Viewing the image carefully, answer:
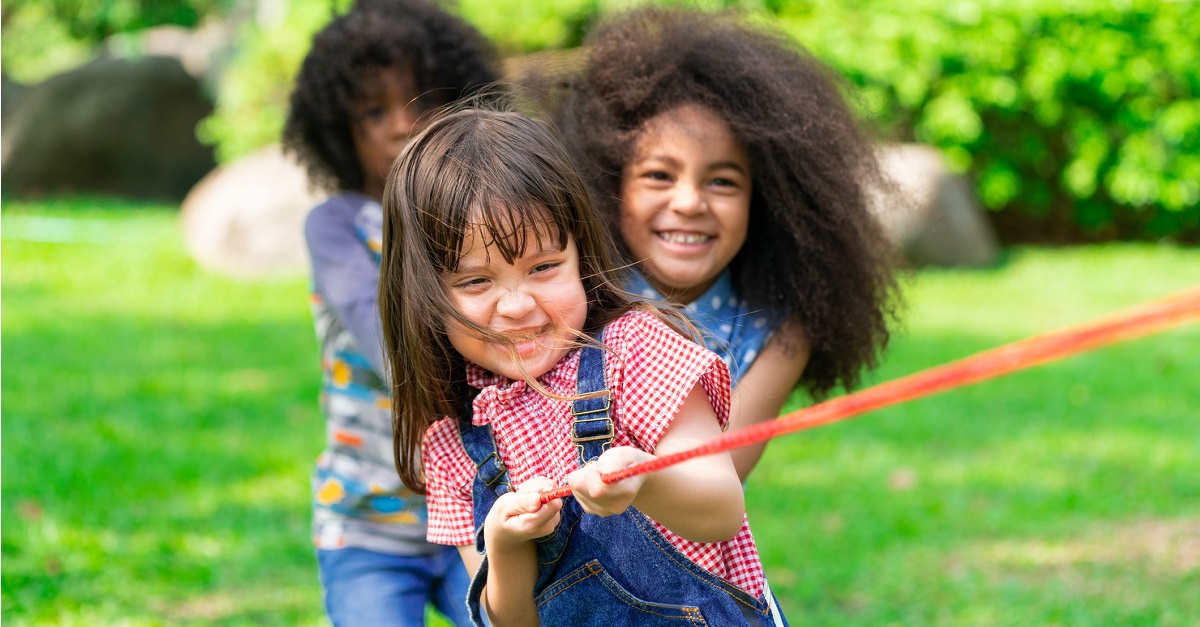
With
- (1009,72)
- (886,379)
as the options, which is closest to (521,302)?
(886,379)

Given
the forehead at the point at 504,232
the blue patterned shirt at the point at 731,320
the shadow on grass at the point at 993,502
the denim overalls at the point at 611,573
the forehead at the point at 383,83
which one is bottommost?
the shadow on grass at the point at 993,502

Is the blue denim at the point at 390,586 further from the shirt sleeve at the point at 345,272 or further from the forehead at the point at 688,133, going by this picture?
the forehead at the point at 688,133

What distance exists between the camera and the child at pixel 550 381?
164 centimetres

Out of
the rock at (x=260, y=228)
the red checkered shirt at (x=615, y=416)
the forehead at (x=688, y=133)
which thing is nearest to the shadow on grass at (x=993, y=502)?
the forehead at (x=688, y=133)

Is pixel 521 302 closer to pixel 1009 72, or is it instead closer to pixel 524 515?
pixel 524 515

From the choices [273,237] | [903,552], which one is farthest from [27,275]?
[903,552]

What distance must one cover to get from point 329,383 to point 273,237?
251 inches

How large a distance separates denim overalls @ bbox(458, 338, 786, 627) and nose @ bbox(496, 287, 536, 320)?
0.11 metres

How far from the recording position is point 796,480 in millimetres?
5043

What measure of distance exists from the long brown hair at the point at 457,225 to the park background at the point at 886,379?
3.76ft

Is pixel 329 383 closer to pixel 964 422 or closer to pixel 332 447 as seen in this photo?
pixel 332 447

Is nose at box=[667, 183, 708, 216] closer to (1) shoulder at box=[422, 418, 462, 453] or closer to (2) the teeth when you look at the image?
(2) the teeth

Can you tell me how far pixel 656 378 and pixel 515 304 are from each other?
22cm

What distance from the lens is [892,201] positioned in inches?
106
